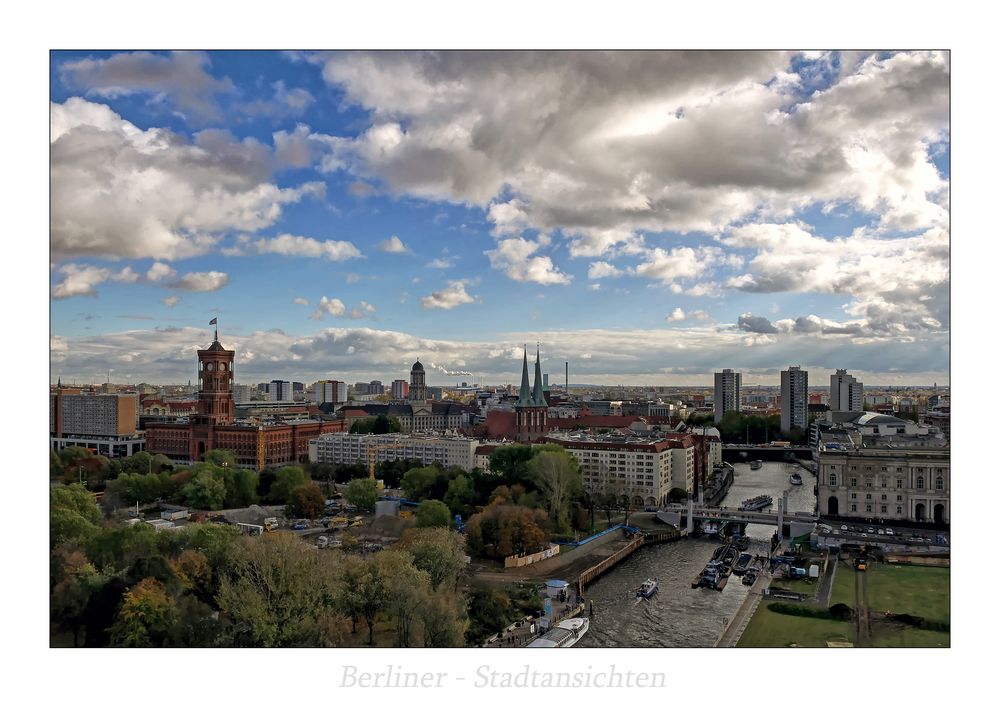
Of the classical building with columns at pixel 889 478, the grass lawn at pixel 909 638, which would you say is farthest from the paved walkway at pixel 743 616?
the classical building with columns at pixel 889 478

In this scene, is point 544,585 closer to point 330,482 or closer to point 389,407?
point 330,482

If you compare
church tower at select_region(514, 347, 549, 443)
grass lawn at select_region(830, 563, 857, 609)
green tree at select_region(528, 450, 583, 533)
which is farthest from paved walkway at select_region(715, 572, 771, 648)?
church tower at select_region(514, 347, 549, 443)

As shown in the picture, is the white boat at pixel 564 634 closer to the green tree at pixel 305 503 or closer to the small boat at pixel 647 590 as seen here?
the small boat at pixel 647 590

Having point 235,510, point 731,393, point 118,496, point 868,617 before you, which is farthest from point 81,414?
point 731,393

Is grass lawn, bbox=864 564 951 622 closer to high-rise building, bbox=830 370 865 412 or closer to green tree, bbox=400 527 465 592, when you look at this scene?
green tree, bbox=400 527 465 592

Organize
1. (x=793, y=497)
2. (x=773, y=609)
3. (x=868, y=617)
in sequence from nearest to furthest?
(x=868, y=617) → (x=773, y=609) → (x=793, y=497)

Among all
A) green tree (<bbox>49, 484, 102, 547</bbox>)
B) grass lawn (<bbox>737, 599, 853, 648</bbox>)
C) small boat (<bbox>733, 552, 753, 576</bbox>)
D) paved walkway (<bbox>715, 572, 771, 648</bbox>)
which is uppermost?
green tree (<bbox>49, 484, 102, 547</bbox>)

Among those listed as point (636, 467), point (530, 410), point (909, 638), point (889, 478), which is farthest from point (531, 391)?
point (909, 638)
